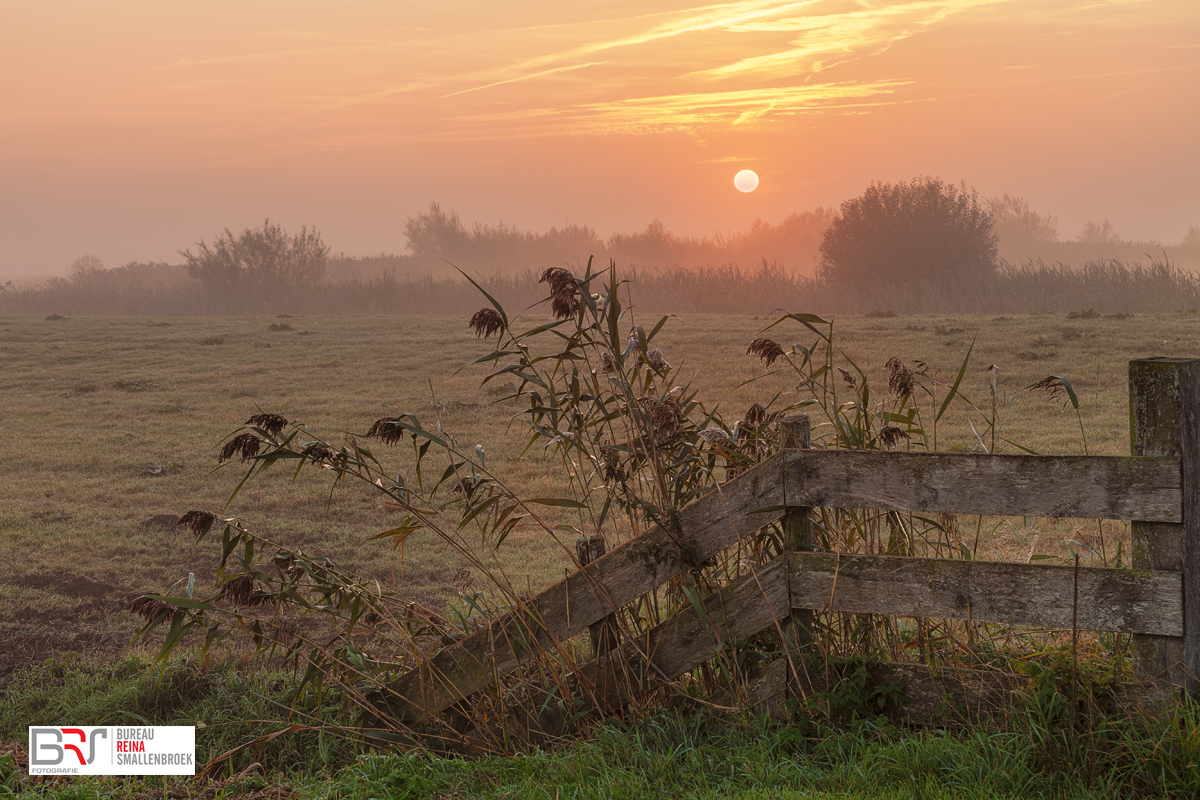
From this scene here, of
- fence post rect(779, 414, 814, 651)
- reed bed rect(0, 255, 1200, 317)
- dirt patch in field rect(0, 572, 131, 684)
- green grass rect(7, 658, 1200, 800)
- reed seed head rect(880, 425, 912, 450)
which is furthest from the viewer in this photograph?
reed bed rect(0, 255, 1200, 317)

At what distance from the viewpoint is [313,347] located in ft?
76.4

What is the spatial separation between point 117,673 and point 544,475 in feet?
18.7

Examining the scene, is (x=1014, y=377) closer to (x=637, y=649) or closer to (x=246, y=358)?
(x=637, y=649)

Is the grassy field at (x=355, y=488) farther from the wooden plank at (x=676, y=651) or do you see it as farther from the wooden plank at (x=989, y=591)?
the wooden plank at (x=989, y=591)

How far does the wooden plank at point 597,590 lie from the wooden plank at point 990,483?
0.56ft

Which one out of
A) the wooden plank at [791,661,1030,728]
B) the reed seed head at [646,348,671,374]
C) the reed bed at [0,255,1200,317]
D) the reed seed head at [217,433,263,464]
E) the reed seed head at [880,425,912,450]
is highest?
the reed bed at [0,255,1200,317]

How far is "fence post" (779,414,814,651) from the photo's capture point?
362cm

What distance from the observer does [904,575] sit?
3434mm

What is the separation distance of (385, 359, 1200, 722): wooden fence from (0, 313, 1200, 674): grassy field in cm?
66

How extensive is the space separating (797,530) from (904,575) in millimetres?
449

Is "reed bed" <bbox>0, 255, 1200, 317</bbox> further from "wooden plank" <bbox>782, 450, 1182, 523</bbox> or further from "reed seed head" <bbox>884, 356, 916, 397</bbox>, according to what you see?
"wooden plank" <bbox>782, 450, 1182, 523</bbox>

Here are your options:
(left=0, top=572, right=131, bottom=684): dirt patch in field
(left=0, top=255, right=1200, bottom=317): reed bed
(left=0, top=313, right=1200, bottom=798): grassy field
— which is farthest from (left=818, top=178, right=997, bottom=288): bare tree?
(left=0, top=572, right=131, bottom=684): dirt patch in field

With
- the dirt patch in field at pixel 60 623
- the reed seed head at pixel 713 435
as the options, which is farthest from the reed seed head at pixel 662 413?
the dirt patch in field at pixel 60 623

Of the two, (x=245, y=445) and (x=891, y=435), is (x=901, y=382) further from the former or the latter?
(x=245, y=445)
